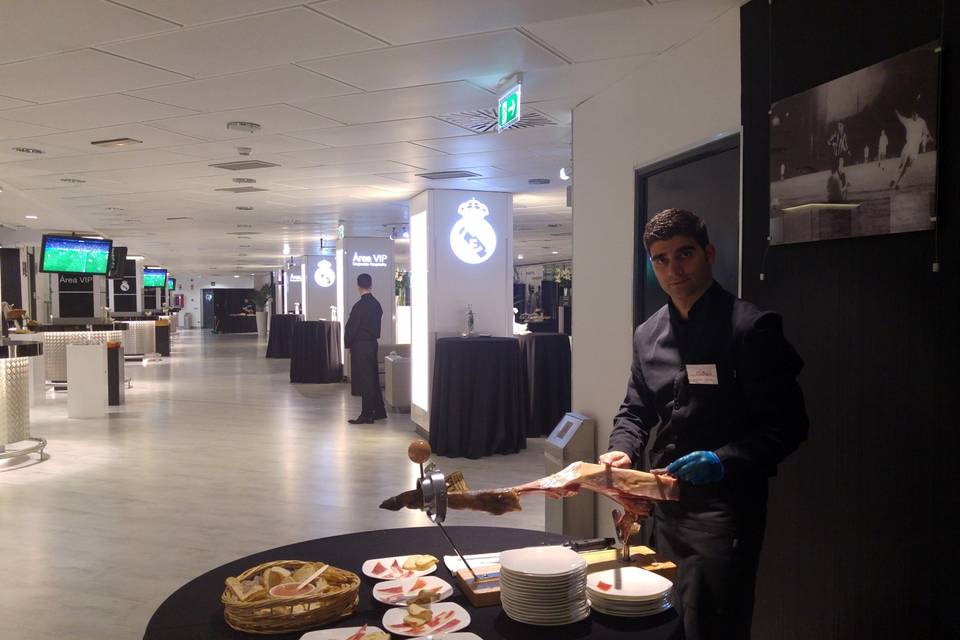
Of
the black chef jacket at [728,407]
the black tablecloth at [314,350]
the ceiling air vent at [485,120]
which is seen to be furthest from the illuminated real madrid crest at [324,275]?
the black chef jacket at [728,407]

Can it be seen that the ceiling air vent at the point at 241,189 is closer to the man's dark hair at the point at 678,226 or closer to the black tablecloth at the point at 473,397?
the black tablecloth at the point at 473,397

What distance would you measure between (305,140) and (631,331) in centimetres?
319

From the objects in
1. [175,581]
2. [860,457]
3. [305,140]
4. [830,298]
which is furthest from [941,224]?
[305,140]

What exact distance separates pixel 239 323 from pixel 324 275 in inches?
995

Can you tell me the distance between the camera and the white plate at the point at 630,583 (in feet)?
5.29

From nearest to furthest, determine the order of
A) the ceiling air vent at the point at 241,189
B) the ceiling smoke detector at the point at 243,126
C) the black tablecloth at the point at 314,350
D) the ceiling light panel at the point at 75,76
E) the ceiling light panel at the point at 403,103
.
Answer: the ceiling light panel at the point at 75,76 → the ceiling light panel at the point at 403,103 → the ceiling smoke detector at the point at 243,126 → the ceiling air vent at the point at 241,189 → the black tablecloth at the point at 314,350

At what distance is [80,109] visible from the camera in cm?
485

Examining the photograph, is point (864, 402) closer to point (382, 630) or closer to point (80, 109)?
point (382, 630)

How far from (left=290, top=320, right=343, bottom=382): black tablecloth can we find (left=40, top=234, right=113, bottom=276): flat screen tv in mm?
3795

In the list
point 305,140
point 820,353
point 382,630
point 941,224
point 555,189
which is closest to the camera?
point 382,630

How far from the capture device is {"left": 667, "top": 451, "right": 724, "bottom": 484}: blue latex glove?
5.78ft

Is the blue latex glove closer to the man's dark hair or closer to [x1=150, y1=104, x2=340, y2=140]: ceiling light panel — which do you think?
the man's dark hair

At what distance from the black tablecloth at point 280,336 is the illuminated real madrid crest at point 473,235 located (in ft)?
37.5

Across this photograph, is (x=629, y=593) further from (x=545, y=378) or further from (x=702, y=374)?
(x=545, y=378)
